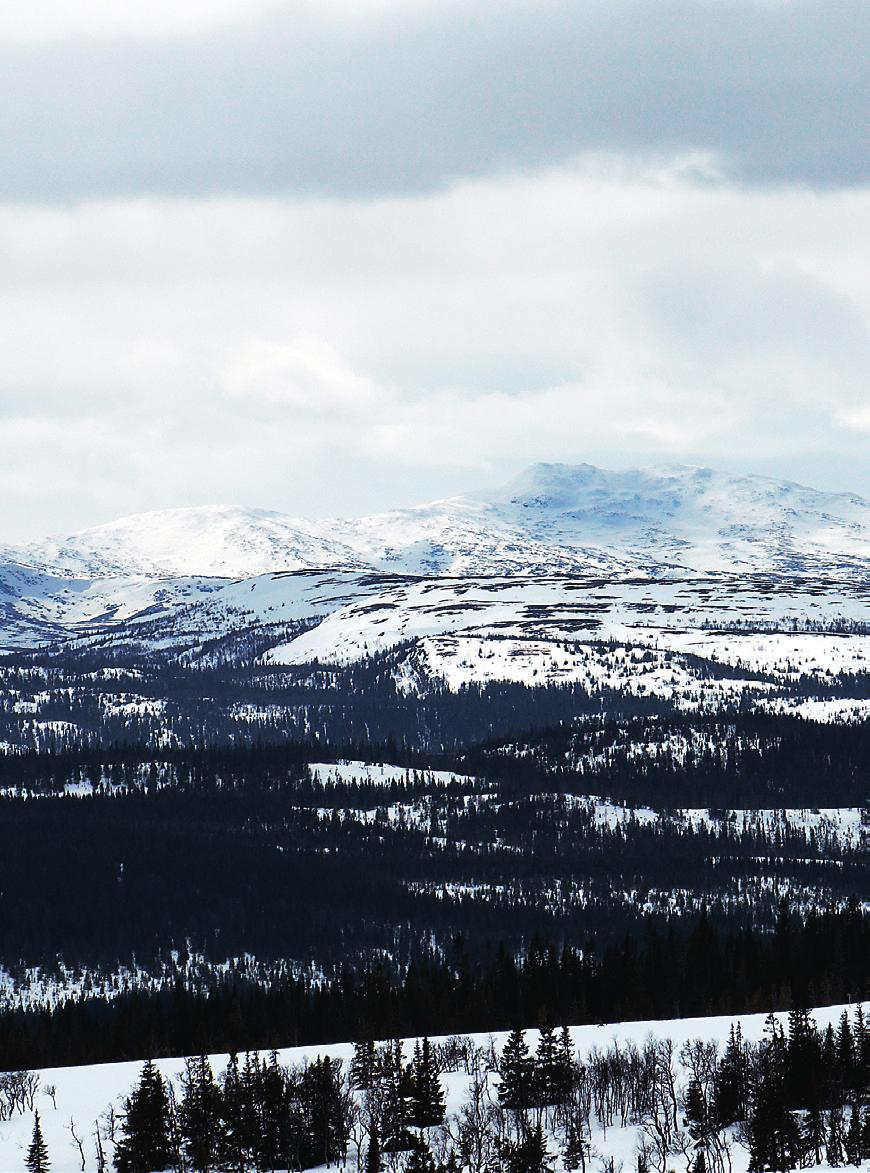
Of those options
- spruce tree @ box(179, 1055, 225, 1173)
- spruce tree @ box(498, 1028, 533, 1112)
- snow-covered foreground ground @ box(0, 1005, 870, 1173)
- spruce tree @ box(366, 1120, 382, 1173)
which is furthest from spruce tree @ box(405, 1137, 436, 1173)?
spruce tree @ box(498, 1028, 533, 1112)

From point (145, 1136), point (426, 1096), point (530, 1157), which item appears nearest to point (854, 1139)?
point (530, 1157)

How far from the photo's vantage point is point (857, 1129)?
120 metres

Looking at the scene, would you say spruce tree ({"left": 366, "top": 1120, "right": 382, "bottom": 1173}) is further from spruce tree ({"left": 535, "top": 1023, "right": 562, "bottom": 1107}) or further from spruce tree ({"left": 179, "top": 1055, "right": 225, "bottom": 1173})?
spruce tree ({"left": 535, "top": 1023, "right": 562, "bottom": 1107})

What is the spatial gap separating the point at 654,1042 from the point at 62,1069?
63.0m

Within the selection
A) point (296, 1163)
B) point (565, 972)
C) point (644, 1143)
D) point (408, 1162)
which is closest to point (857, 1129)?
point (644, 1143)

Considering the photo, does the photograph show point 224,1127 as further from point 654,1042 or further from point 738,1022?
point 738,1022

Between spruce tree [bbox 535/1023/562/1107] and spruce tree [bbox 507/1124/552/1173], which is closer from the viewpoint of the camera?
spruce tree [bbox 507/1124/552/1173]

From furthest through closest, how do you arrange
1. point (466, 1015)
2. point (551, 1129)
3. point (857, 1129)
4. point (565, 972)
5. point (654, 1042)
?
1. point (565, 972)
2. point (466, 1015)
3. point (654, 1042)
4. point (551, 1129)
5. point (857, 1129)

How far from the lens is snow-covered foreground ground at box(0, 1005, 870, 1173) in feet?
414

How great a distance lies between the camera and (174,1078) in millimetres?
148125

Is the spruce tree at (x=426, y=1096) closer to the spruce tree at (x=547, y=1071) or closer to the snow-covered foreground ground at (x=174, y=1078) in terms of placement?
the snow-covered foreground ground at (x=174, y=1078)

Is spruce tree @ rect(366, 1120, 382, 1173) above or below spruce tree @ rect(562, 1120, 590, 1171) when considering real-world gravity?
above

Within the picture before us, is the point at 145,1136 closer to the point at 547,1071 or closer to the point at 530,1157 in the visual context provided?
the point at 530,1157

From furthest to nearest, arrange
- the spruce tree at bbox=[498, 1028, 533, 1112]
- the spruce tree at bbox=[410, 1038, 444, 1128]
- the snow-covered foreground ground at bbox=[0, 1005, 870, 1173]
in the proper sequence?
the spruce tree at bbox=[498, 1028, 533, 1112] → the spruce tree at bbox=[410, 1038, 444, 1128] → the snow-covered foreground ground at bbox=[0, 1005, 870, 1173]
